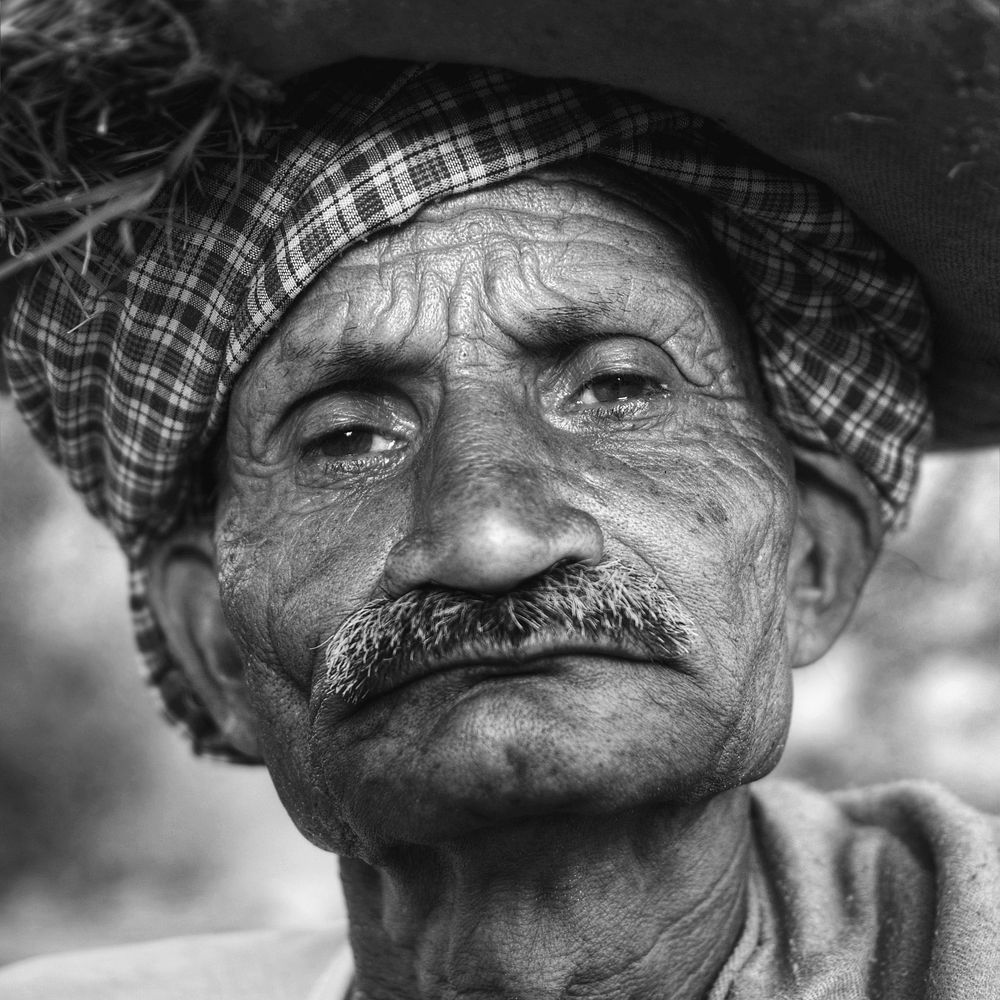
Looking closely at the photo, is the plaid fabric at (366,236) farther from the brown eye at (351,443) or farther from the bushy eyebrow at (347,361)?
the brown eye at (351,443)

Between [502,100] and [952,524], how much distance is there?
2.82 m

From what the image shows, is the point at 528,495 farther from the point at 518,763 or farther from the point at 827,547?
the point at 827,547

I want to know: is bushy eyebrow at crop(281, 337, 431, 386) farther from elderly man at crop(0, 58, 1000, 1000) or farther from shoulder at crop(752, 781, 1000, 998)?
shoulder at crop(752, 781, 1000, 998)

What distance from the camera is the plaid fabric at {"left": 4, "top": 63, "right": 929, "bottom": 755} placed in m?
2.05

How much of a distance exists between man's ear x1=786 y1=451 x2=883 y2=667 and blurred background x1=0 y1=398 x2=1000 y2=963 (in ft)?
6.87

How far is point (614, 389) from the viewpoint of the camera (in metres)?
2.18

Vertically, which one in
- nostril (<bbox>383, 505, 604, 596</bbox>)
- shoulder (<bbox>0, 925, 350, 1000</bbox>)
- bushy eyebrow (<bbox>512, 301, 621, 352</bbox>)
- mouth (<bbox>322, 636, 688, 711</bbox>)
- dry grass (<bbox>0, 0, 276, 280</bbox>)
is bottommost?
shoulder (<bbox>0, 925, 350, 1000</bbox>)

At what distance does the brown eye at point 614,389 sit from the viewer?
2154 millimetres

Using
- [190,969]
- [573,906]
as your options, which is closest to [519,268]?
[573,906]

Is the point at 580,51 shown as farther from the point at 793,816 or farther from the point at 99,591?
the point at 99,591

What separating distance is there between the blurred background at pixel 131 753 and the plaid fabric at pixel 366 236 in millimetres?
2320

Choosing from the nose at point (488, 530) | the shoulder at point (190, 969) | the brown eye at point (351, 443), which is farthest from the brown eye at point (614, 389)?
the shoulder at point (190, 969)

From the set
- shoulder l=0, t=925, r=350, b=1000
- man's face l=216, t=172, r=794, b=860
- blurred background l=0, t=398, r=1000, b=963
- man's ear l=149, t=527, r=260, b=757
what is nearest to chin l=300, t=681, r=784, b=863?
man's face l=216, t=172, r=794, b=860

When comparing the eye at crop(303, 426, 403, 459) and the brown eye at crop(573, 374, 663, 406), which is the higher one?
the brown eye at crop(573, 374, 663, 406)
